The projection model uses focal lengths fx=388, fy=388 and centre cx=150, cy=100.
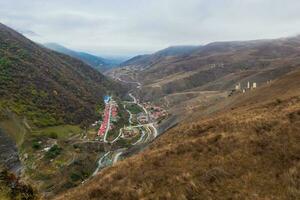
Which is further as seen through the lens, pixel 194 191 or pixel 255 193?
pixel 194 191

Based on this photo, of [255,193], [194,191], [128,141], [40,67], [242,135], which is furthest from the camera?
[40,67]

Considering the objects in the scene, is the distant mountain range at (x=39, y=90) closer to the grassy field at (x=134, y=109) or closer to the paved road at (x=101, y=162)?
the grassy field at (x=134, y=109)

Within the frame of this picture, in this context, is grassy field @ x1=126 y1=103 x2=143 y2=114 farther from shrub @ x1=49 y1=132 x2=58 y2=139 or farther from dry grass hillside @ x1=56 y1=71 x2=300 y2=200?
dry grass hillside @ x1=56 y1=71 x2=300 y2=200

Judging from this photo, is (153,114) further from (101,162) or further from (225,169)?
(225,169)

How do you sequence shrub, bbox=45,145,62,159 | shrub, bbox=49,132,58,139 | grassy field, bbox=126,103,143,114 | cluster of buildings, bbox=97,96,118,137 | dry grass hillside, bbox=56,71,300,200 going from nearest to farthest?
dry grass hillside, bbox=56,71,300,200, shrub, bbox=45,145,62,159, shrub, bbox=49,132,58,139, cluster of buildings, bbox=97,96,118,137, grassy field, bbox=126,103,143,114

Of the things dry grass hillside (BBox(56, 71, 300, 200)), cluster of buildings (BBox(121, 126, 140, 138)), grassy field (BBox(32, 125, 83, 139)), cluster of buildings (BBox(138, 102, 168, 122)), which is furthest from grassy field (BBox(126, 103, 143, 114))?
dry grass hillside (BBox(56, 71, 300, 200))

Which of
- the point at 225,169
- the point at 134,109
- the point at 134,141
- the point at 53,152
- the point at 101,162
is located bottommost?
the point at 134,109

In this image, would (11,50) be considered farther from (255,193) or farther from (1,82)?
(255,193)

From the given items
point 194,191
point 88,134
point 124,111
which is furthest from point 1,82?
point 194,191

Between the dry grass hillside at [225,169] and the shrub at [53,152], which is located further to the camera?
the shrub at [53,152]

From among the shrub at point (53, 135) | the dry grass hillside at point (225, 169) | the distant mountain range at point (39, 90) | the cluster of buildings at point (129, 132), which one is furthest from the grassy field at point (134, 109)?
the dry grass hillside at point (225, 169)

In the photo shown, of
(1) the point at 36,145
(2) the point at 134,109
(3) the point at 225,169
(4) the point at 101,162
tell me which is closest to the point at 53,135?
(1) the point at 36,145
